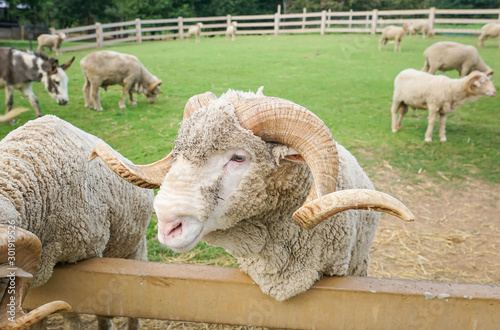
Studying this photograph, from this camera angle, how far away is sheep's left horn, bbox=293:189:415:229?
1254 millimetres

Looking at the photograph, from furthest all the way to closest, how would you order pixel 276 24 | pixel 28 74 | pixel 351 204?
1. pixel 276 24
2. pixel 28 74
3. pixel 351 204

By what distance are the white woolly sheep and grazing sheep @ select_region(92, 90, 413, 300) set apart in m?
0.45

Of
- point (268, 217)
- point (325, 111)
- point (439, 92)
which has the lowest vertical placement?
point (325, 111)

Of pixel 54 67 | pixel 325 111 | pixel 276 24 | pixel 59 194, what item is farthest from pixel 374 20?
pixel 59 194

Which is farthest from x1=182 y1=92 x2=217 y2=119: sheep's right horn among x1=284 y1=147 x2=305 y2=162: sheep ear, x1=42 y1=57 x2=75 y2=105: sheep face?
x1=42 y1=57 x2=75 y2=105: sheep face

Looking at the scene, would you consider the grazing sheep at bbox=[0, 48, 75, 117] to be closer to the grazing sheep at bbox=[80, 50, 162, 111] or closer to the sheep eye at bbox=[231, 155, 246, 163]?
the grazing sheep at bbox=[80, 50, 162, 111]

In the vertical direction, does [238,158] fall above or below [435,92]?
above

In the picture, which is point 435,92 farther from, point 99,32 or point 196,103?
point 99,32

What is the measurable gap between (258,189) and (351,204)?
432 mm

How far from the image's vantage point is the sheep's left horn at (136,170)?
1.71m

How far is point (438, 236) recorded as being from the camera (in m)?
4.22

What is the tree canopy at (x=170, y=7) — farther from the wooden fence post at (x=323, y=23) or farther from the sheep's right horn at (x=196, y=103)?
the sheep's right horn at (x=196, y=103)

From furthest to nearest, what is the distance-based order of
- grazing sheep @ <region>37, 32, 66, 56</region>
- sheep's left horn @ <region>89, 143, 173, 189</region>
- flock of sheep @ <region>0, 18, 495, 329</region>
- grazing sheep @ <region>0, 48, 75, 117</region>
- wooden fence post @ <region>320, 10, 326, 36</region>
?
1. wooden fence post @ <region>320, 10, 326, 36</region>
2. grazing sheep @ <region>37, 32, 66, 56</region>
3. grazing sheep @ <region>0, 48, 75, 117</region>
4. sheep's left horn @ <region>89, 143, 173, 189</region>
5. flock of sheep @ <region>0, 18, 495, 329</region>

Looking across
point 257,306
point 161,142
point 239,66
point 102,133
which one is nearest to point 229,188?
point 257,306
